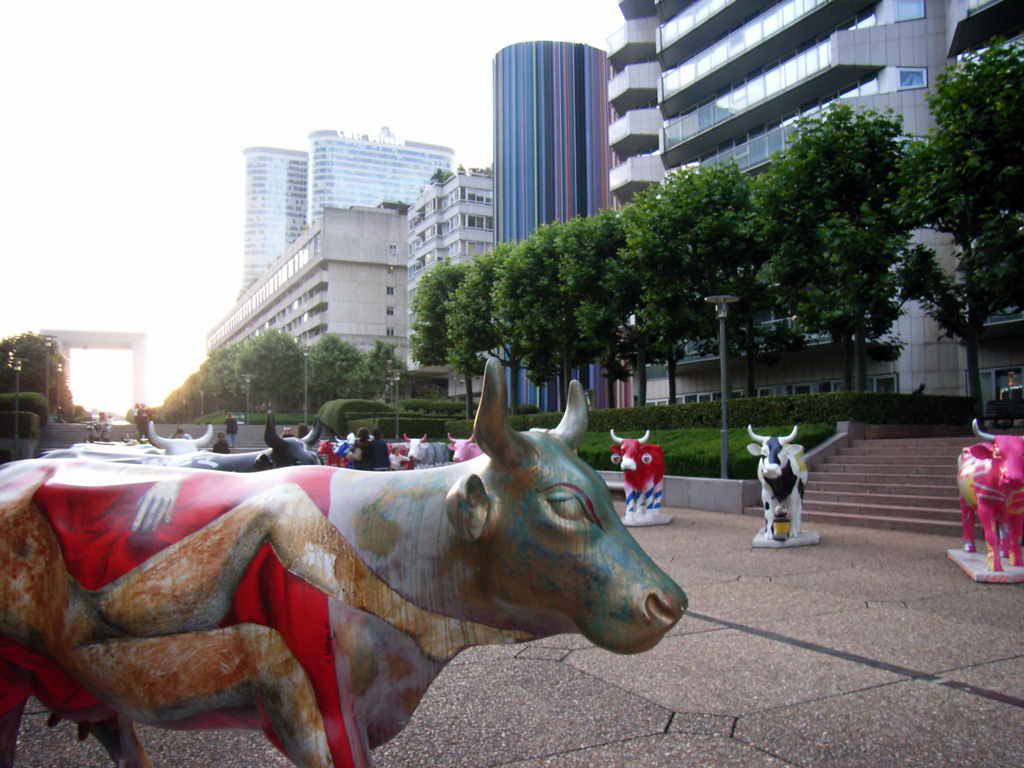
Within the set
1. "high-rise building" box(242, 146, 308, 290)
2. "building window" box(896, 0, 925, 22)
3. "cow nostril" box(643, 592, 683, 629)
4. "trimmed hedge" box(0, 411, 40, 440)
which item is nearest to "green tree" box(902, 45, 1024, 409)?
"building window" box(896, 0, 925, 22)

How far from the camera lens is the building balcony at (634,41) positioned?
3947cm

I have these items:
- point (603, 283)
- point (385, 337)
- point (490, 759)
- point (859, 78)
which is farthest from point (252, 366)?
point (490, 759)

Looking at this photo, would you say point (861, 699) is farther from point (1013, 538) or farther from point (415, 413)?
point (415, 413)

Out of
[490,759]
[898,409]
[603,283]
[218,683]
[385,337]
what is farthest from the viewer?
[385,337]

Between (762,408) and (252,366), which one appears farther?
(252,366)

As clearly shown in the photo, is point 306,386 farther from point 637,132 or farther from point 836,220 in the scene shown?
point 836,220

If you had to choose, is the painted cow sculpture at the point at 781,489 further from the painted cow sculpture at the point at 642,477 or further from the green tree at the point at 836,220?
the green tree at the point at 836,220

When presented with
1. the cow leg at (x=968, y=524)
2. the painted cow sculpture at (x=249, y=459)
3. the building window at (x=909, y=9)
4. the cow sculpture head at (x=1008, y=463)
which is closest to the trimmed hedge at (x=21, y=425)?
the painted cow sculpture at (x=249, y=459)

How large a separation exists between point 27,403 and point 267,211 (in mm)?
145757

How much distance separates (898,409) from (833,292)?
363cm

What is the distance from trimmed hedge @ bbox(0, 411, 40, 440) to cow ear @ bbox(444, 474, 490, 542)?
34644 millimetres

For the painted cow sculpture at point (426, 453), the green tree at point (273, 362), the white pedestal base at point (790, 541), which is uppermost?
the green tree at point (273, 362)

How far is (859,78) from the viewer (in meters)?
27.5

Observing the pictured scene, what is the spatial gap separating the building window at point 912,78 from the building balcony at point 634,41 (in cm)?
1578
